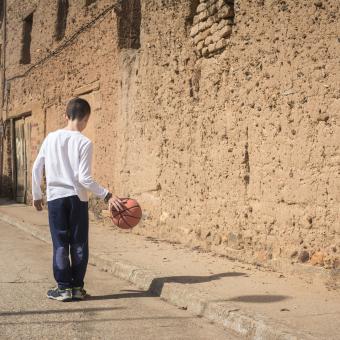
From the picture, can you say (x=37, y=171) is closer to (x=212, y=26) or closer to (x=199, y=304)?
(x=199, y=304)

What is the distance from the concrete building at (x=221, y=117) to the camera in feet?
18.6

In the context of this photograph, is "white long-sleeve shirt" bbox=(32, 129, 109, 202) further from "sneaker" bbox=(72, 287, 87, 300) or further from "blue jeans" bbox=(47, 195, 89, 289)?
"sneaker" bbox=(72, 287, 87, 300)

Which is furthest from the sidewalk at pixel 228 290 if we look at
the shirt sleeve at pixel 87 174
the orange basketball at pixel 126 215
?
the shirt sleeve at pixel 87 174

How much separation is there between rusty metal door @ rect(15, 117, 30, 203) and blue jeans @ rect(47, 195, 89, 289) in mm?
11483

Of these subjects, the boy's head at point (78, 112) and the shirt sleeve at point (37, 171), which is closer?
the boy's head at point (78, 112)

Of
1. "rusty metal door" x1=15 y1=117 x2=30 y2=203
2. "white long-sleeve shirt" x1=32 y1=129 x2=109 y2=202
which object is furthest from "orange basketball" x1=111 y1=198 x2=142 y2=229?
"rusty metal door" x1=15 y1=117 x2=30 y2=203

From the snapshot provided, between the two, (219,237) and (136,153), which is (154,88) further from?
(219,237)

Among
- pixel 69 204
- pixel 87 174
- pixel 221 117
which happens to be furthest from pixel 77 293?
pixel 221 117

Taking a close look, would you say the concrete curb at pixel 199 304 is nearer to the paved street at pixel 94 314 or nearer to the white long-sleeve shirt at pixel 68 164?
the paved street at pixel 94 314

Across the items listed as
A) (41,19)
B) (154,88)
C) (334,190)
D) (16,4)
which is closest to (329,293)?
(334,190)

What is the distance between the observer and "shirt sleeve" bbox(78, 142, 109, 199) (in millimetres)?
5230

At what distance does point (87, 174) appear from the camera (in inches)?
207

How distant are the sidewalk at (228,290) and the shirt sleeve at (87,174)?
1092 mm

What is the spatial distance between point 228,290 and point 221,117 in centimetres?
253
